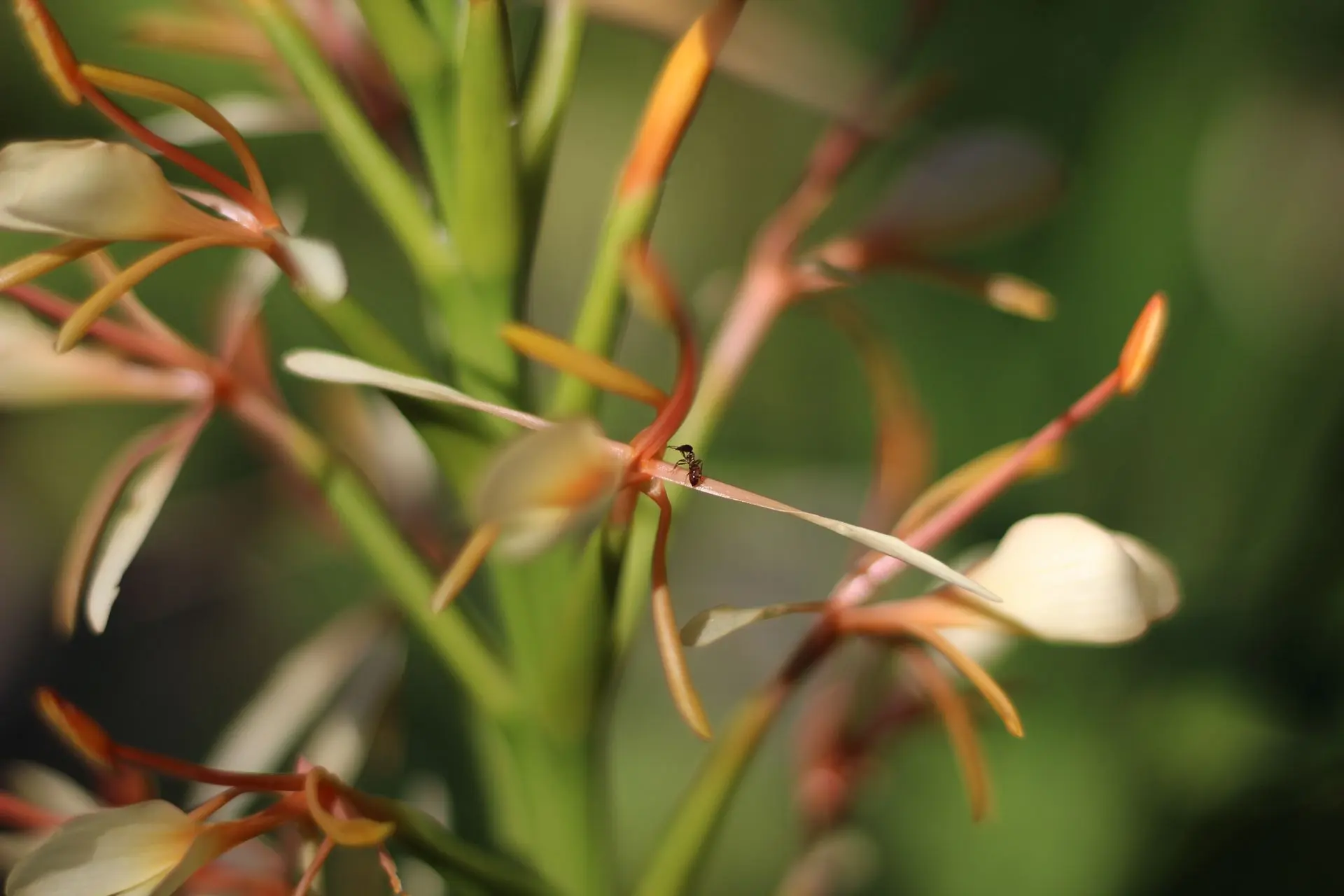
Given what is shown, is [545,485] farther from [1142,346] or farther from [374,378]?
[1142,346]

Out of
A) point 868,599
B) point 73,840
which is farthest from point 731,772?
point 73,840

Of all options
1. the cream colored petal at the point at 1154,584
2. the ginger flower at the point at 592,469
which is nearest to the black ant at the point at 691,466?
the ginger flower at the point at 592,469

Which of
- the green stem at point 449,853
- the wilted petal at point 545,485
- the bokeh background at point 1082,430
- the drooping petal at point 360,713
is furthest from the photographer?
the bokeh background at point 1082,430

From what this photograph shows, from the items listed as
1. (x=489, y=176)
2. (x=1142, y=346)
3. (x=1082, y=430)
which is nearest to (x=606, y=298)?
(x=489, y=176)

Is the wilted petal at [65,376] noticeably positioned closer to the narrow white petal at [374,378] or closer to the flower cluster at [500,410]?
the flower cluster at [500,410]

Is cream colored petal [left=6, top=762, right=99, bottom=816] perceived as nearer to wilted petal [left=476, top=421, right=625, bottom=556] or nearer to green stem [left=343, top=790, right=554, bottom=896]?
green stem [left=343, top=790, right=554, bottom=896]

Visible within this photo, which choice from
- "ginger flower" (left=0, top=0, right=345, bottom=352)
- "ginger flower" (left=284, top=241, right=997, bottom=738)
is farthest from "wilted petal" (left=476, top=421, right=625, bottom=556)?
"ginger flower" (left=0, top=0, right=345, bottom=352)
